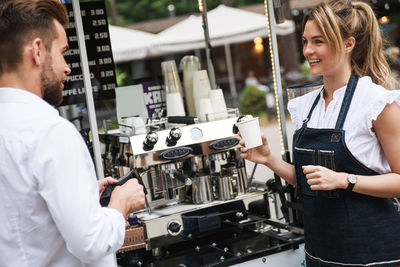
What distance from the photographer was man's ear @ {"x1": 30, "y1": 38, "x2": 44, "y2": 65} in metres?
1.34

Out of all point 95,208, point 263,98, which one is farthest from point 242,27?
point 95,208

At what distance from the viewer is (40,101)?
135cm

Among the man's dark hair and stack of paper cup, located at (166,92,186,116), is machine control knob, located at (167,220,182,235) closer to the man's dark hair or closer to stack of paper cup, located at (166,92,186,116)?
stack of paper cup, located at (166,92,186,116)

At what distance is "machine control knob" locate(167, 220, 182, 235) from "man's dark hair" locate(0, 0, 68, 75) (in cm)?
133

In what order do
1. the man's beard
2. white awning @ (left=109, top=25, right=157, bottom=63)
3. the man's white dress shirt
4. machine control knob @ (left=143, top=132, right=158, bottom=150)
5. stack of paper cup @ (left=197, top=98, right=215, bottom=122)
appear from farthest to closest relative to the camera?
white awning @ (left=109, top=25, right=157, bottom=63) < stack of paper cup @ (left=197, top=98, right=215, bottom=122) < machine control knob @ (left=143, top=132, right=158, bottom=150) < the man's beard < the man's white dress shirt

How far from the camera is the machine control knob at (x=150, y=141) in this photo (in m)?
2.37

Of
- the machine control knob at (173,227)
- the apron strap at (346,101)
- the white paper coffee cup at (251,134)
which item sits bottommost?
the machine control knob at (173,227)

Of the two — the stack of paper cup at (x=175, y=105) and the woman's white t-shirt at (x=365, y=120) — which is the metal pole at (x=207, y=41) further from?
the woman's white t-shirt at (x=365, y=120)

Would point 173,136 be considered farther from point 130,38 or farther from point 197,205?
point 130,38

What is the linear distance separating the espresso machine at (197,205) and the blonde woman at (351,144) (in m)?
0.61

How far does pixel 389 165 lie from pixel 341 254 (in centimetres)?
37

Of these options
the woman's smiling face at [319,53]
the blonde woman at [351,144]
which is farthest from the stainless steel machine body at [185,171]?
the woman's smiling face at [319,53]

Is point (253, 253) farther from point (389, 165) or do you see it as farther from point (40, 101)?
point (40, 101)

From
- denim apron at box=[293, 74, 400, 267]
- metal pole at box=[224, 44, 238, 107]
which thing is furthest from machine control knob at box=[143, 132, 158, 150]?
metal pole at box=[224, 44, 238, 107]
